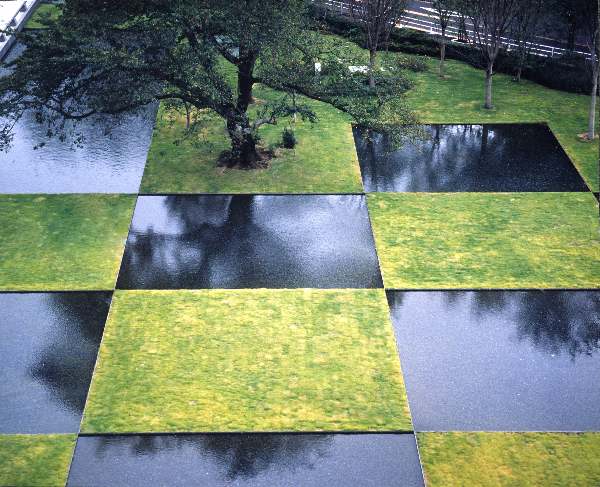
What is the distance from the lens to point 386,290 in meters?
24.5

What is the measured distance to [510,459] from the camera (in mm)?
18172

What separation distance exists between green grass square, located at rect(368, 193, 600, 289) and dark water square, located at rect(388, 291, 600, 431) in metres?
0.82

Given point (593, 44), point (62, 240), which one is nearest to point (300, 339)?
point (62, 240)

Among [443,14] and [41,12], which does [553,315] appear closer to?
[443,14]

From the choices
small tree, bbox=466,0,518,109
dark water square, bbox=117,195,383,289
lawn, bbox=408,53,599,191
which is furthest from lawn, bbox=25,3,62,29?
small tree, bbox=466,0,518,109

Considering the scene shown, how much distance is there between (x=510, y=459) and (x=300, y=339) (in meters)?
6.90

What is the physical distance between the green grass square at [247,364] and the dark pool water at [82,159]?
8.47m

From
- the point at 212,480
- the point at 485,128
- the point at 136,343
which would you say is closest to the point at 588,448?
the point at 212,480

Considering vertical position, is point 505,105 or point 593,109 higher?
point 593,109

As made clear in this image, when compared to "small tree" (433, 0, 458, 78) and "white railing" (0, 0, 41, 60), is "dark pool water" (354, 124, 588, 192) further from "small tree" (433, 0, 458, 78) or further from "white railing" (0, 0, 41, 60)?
"white railing" (0, 0, 41, 60)

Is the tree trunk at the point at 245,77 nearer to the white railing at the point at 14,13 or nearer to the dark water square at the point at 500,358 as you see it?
the dark water square at the point at 500,358

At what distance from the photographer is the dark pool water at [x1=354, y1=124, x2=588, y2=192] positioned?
31.2m

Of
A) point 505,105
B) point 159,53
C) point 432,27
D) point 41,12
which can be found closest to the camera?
point 159,53

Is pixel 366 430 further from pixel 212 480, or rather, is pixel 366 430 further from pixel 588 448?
pixel 588 448
